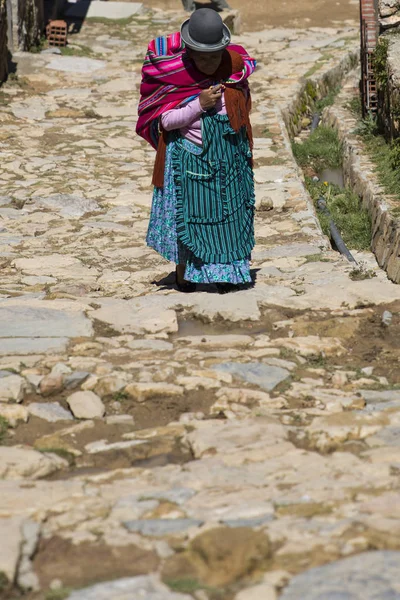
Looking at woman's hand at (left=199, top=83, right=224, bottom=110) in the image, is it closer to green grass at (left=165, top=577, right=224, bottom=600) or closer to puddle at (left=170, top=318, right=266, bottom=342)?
puddle at (left=170, top=318, right=266, bottom=342)

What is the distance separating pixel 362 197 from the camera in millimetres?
7816

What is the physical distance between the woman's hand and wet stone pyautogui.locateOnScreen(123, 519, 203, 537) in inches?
106

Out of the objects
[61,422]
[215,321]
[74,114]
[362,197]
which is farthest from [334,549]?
[74,114]

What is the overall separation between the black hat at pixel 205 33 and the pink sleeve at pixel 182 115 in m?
0.28

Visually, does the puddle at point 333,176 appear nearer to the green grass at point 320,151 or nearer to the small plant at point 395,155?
the green grass at point 320,151

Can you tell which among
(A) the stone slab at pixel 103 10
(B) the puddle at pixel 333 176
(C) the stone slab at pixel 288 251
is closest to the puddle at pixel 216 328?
(C) the stone slab at pixel 288 251

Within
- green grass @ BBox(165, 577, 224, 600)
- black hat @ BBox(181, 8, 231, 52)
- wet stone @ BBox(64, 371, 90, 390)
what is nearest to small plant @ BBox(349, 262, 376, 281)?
black hat @ BBox(181, 8, 231, 52)

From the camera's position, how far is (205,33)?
4.79m

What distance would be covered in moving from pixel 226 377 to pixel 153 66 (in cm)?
191

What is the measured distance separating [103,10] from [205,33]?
11.0 metres

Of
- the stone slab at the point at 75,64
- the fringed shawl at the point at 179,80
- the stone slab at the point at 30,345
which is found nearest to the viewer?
the stone slab at the point at 30,345

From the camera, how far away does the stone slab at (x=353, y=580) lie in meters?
2.34

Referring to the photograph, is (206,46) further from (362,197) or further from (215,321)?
(362,197)

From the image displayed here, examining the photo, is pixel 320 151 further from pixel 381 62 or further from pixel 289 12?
pixel 289 12
